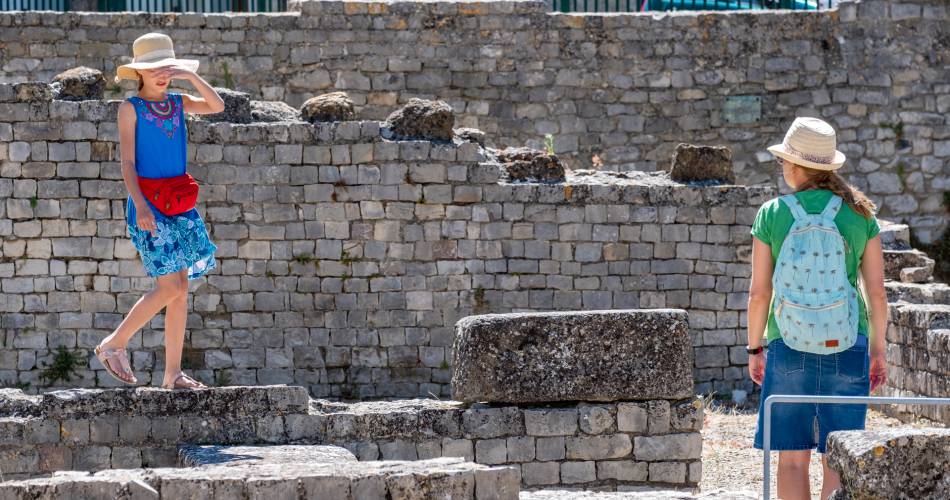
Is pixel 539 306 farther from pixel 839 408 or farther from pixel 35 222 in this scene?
pixel 839 408

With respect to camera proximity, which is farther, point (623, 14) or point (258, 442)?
point (623, 14)

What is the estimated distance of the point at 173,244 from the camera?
6.61m

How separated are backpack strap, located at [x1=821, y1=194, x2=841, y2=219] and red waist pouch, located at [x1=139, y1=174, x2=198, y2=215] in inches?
114

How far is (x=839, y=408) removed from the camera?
17.5 ft

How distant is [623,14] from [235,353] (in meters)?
6.31

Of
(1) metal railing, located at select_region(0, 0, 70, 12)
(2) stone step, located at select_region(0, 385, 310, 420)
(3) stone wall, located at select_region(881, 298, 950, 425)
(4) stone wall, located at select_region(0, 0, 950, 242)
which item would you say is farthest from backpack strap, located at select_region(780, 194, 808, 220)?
(1) metal railing, located at select_region(0, 0, 70, 12)

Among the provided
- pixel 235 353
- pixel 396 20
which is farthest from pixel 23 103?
pixel 396 20

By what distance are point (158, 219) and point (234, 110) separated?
481 cm

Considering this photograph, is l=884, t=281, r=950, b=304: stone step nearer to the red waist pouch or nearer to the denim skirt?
the denim skirt

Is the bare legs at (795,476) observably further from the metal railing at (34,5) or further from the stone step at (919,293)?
the metal railing at (34,5)

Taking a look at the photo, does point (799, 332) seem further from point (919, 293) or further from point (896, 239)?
point (896, 239)

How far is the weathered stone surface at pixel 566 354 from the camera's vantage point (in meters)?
6.68

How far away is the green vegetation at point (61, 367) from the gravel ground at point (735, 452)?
4.92m

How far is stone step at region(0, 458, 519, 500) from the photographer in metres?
4.86
